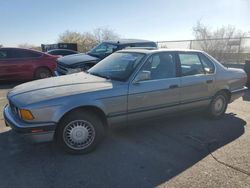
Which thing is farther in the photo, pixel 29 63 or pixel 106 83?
pixel 29 63

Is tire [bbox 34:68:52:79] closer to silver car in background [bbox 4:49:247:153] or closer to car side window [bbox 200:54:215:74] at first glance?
silver car in background [bbox 4:49:247:153]

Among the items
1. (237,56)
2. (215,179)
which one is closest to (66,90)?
(215,179)

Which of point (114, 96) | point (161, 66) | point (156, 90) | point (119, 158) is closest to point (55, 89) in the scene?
point (114, 96)

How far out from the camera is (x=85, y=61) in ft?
25.7

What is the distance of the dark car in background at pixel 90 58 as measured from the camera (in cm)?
764

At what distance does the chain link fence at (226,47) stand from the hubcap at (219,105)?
7.91m

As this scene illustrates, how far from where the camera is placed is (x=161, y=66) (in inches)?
181

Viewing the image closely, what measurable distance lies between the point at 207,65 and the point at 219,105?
97cm

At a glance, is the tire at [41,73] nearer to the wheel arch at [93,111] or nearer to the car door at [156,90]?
the car door at [156,90]

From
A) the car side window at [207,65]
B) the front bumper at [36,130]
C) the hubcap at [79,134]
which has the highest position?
the car side window at [207,65]

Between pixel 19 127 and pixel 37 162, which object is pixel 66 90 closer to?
pixel 19 127

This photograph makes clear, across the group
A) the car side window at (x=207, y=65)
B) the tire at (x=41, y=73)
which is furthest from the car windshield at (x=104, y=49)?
the car side window at (x=207, y=65)

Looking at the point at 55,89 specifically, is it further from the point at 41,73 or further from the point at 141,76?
the point at 41,73

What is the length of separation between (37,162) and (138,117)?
5.63 ft
